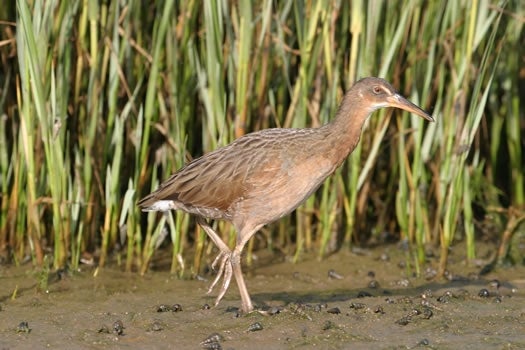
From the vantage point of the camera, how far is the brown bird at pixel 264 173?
7047 mm

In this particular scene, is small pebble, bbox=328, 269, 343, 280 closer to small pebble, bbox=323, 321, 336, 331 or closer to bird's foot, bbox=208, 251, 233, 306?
bird's foot, bbox=208, 251, 233, 306

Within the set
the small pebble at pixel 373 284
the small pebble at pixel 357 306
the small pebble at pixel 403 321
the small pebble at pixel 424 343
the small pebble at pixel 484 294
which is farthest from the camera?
the small pebble at pixel 373 284

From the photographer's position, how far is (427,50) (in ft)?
27.4

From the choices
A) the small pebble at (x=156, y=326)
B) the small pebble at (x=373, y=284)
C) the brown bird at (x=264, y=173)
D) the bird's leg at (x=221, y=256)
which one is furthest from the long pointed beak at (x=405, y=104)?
the small pebble at (x=156, y=326)

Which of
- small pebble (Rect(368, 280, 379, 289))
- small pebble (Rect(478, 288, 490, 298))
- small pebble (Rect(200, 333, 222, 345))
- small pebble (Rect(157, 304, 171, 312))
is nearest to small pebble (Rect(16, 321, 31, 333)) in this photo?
small pebble (Rect(157, 304, 171, 312))

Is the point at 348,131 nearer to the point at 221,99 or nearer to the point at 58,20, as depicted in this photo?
the point at 221,99

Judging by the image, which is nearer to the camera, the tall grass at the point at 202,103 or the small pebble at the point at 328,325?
the small pebble at the point at 328,325

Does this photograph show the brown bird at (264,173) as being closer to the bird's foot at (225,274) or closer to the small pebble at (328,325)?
the bird's foot at (225,274)

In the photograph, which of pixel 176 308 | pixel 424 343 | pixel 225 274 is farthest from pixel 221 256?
pixel 424 343

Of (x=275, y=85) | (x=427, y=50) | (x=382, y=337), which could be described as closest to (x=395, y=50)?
(x=427, y=50)

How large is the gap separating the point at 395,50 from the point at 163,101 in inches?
72.0

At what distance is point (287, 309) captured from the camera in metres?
7.01

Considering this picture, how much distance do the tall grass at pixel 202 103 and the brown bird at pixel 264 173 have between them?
575 millimetres

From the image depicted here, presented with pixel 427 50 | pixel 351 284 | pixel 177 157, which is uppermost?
pixel 427 50
